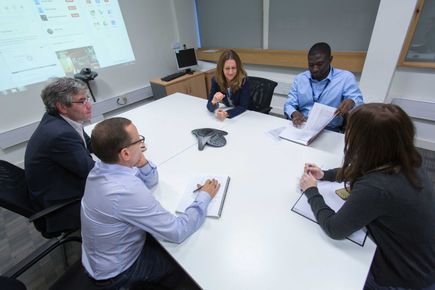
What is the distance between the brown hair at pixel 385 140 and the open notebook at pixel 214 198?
1.88 ft

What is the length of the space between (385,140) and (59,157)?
1.51 metres

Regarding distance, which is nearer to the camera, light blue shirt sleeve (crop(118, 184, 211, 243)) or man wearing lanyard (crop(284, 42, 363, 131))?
light blue shirt sleeve (crop(118, 184, 211, 243))

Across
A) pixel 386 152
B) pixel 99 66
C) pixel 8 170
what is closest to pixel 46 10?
pixel 99 66

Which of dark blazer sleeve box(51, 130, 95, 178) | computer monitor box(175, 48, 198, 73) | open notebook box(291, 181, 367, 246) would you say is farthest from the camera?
computer monitor box(175, 48, 198, 73)

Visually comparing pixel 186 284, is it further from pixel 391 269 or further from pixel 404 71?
pixel 404 71

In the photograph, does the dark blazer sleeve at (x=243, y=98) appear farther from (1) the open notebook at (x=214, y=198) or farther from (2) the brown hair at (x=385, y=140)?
(2) the brown hair at (x=385, y=140)

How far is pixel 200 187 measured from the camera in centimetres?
109

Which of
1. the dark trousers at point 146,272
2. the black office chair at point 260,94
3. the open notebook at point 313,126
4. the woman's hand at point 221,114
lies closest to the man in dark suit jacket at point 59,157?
the dark trousers at point 146,272

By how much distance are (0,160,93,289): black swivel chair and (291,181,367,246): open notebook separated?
977 mm

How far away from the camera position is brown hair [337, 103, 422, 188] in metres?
0.69

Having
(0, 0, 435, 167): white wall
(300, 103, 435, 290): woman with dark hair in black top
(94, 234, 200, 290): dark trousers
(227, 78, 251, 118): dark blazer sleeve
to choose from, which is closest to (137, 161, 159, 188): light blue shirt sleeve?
(94, 234, 200, 290): dark trousers

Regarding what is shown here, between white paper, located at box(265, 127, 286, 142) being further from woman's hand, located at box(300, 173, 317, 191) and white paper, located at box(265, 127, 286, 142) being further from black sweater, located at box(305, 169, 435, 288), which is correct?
black sweater, located at box(305, 169, 435, 288)

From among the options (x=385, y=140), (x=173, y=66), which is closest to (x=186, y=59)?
(x=173, y=66)

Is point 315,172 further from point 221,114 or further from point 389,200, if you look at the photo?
point 221,114
